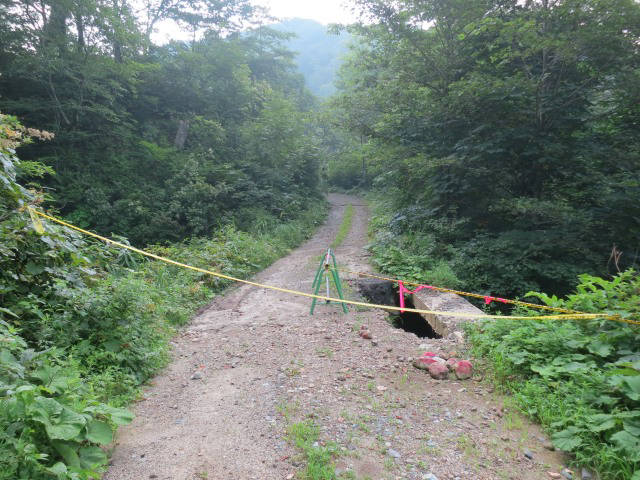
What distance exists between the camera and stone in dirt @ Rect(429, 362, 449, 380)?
3865mm

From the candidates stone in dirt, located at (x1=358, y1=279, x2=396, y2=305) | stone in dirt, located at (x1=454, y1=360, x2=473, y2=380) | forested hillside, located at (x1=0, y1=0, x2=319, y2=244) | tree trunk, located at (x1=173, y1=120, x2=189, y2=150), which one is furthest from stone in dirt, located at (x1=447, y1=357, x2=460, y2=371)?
tree trunk, located at (x1=173, y1=120, x2=189, y2=150)

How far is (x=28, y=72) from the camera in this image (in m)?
12.4

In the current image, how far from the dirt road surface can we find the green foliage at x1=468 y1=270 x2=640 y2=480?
0.69ft

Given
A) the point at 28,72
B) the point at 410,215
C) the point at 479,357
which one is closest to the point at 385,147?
the point at 410,215

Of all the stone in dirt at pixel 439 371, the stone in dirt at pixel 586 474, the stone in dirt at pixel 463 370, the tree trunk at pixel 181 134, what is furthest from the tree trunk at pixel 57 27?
the stone in dirt at pixel 586 474

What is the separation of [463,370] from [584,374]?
1099 mm

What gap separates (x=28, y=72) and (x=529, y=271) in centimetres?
1636

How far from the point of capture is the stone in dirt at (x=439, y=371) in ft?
12.7

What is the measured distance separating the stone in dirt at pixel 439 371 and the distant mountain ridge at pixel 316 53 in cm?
5920

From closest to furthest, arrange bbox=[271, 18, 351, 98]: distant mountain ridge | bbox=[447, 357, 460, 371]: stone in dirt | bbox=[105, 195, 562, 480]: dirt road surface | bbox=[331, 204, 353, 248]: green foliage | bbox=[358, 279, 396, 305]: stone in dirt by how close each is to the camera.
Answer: bbox=[105, 195, 562, 480]: dirt road surface → bbox=[447, 357, 460, 371]: stone in dirt → bbox=[358, 279, 396, 305]: stone in dirt → bbox=[331, 204, 353, 248]: green foliage → bbox=[271, 18, 351, 98]: distant mountain ridge

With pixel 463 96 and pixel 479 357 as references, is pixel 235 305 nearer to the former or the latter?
pixel 479 357

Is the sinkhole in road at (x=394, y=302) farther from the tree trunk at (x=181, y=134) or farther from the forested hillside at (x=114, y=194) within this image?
the tree trunk at (x=181, y=134)

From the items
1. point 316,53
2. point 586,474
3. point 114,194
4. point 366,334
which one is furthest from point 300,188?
point 316,53

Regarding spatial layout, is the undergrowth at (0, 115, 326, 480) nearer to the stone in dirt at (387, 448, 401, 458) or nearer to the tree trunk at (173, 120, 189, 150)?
the stone in dirt at (387, 448, 401, 458)
